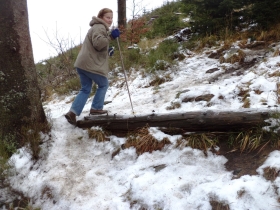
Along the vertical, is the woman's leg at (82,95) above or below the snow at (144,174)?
above

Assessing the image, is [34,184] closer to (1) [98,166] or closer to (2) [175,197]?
(1) [98,166]

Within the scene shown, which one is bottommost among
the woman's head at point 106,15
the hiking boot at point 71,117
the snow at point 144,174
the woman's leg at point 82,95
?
the snow at point 144,174

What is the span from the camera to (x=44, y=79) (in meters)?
8.41

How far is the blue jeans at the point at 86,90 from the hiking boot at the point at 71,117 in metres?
0.06

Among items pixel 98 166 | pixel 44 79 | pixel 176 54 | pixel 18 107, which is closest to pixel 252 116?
pixel 98 166

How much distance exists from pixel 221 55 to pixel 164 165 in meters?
4.09

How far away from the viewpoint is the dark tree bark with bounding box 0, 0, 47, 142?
3.30m

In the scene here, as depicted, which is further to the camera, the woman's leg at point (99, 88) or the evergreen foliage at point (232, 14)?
the evergreen foliage at point (232, 14)

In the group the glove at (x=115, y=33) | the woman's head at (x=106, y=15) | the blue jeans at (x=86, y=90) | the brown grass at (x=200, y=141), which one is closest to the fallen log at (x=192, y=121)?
the brown grass at (x=200, y=141)

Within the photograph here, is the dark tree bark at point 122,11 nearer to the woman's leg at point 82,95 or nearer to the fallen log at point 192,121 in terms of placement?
the woman's leg at point 82,95

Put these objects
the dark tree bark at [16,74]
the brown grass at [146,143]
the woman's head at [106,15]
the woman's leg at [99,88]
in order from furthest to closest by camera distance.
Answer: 1. the woman's leg at [99,88]
2. the woman's head at [106,15]
3. the brown grass at [146,143]
4. the dark tree bark at [16,74]

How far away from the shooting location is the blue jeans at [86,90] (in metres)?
4.09

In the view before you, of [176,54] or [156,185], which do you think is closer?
[156,185]

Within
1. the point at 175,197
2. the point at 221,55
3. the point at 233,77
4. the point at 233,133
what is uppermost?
the point at 221,55
